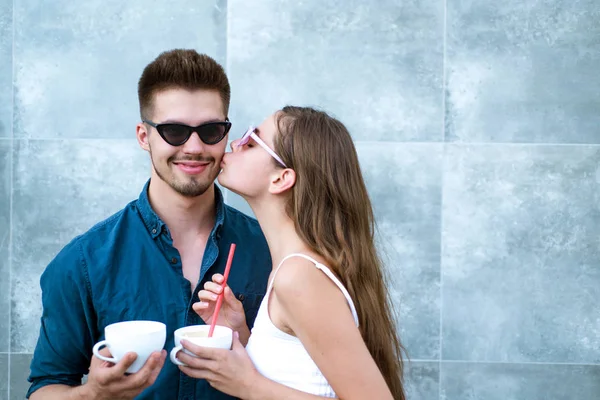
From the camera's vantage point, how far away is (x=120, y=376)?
5.34ft

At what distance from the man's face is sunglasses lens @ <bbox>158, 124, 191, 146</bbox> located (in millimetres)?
17

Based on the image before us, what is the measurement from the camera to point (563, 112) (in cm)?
327

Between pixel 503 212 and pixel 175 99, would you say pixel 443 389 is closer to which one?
pixel 503 212

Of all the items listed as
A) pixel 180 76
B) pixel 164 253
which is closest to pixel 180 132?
pixel 180 76

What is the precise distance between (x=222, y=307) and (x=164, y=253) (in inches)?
10.1

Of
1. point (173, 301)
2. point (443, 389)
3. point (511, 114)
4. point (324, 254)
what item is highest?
point (511, 114)

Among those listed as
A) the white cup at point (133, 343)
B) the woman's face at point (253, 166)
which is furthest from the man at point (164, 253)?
the white cup at point (133, 343)

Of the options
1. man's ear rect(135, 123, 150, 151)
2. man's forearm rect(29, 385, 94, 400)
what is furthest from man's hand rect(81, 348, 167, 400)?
man's ear rect(135, 123, 150, 151)

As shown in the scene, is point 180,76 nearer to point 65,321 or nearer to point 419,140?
point 65,321

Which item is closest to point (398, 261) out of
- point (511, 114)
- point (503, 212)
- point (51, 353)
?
point (503, 212)

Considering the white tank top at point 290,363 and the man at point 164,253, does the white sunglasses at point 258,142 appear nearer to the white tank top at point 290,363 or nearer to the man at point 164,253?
the man at point 164,253

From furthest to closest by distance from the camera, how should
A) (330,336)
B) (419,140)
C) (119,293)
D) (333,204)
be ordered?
(419,140) < (119,293) < (333,204) < (330,336)

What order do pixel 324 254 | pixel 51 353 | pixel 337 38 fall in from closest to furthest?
pixel 324 254, pixel 51 353, pixel 337 38

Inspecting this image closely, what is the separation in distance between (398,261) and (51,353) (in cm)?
172
